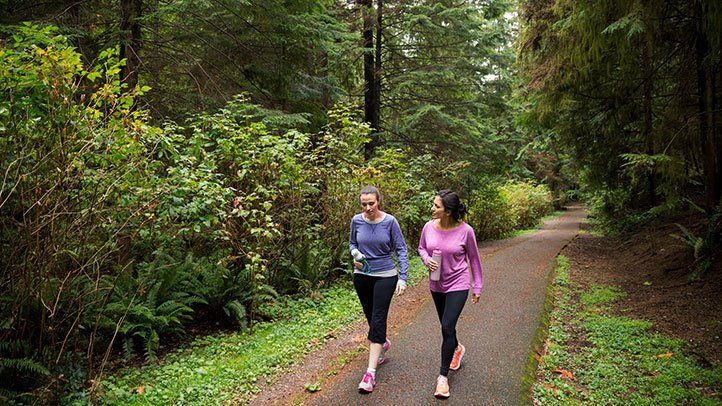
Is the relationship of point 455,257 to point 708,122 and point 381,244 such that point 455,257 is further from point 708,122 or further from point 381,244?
point 708,122

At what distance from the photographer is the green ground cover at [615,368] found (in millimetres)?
3889

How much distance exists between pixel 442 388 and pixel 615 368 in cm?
232

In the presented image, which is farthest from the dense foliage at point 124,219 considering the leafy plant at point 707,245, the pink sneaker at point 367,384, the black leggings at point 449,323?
the leafy plant at point 707,245

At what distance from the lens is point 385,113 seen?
16875 millimetres

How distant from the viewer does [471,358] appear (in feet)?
15.3

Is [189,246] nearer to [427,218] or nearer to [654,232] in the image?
[427,218]

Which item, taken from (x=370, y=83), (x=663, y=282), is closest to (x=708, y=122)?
(x=663, y=282)

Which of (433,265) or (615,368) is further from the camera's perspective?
(615,368)

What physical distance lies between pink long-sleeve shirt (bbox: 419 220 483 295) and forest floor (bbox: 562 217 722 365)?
3.11m

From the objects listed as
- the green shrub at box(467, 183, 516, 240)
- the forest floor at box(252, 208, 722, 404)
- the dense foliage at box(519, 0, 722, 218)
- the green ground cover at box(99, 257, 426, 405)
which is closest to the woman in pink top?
the forest floor at box(252, 208, 722, 404)

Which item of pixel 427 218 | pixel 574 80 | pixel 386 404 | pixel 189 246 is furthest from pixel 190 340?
pixel 574 80

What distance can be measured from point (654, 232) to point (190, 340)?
38.5 ft

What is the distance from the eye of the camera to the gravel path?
3.86 meters

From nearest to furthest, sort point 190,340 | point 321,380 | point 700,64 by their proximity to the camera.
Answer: point 321,380 < point 190,340 < point 700,64
